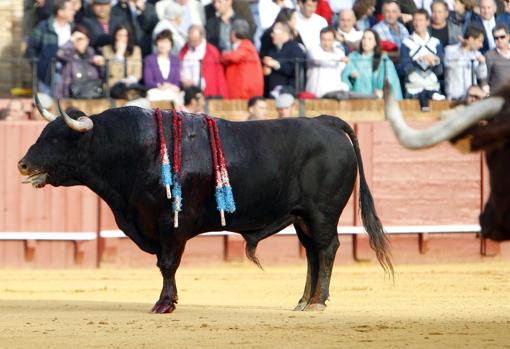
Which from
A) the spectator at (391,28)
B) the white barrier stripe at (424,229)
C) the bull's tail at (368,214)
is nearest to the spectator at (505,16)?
the spectator at (391,28)

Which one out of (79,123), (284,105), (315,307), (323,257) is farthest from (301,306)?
(284,105)

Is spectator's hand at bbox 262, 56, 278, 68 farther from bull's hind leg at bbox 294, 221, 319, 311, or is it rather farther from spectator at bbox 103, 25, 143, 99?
bull's hind leg at bbox 294, 221, 319, 311

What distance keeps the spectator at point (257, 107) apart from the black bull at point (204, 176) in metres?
4.26

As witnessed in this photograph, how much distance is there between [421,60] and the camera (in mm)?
17938

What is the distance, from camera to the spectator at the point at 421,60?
17.9 metres

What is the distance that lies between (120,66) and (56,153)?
503 centimetres

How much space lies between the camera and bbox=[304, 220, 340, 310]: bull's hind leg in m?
12.6

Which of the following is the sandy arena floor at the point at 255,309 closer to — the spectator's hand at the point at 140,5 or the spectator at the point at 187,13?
the spectator at the point at 187,13

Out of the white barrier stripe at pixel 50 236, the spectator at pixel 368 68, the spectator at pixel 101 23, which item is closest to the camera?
the spectator at pixel 101 23

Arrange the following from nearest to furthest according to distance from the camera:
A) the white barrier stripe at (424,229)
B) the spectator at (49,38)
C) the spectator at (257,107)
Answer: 1. the spectator at (257,107)
2. the spectator at (49,38)
3. the white barrier stripe at (424,229)

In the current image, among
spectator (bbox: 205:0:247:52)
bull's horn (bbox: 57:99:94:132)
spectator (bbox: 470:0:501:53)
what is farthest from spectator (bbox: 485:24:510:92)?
bull's horn (bbox: 57:99:94:132)

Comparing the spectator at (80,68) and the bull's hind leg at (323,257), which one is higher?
the spectator at (80,68)

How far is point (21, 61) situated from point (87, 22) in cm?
105

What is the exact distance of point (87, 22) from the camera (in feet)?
57.0
